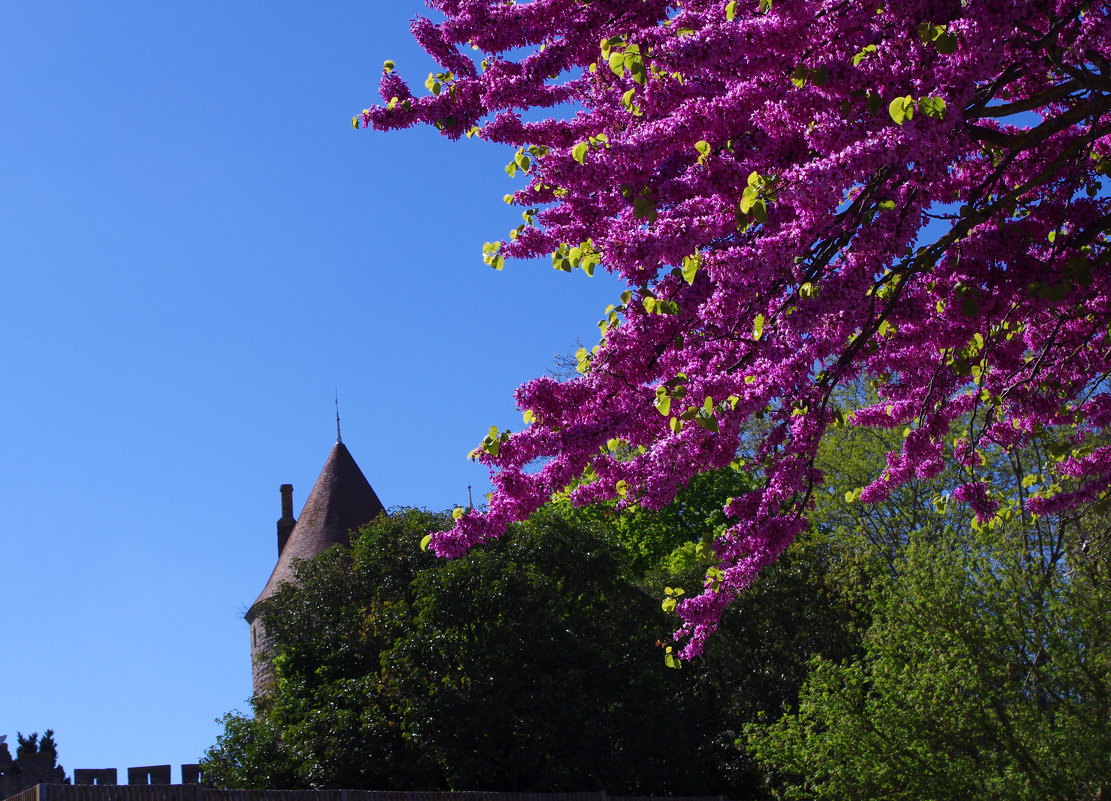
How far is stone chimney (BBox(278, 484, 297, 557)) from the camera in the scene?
4403 centimetres

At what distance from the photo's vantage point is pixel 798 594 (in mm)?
24297

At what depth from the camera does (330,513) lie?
37.9 meters

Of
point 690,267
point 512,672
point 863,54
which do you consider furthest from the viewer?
point 512,672

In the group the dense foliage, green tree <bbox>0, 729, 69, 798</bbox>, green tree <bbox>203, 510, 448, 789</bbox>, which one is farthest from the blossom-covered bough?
green tree <bbox>0, 729, 69, 798</bbox>

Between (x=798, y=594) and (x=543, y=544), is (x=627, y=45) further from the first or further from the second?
(x=798, y=594)

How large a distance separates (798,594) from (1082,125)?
17523 millimetres

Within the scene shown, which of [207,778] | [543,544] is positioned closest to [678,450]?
[543,544]

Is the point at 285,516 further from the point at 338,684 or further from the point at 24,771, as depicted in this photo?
the point at 338,684

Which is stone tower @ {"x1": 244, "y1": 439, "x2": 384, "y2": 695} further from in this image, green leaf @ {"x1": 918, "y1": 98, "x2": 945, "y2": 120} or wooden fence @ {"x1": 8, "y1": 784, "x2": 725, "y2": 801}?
green leaf @ {"x1": 918, "y1": 98, "x2": 945, "y2": 120}

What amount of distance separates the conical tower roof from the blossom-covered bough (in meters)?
30.0

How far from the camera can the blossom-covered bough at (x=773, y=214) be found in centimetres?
500

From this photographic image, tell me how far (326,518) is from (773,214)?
34.0 m

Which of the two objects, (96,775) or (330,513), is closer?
(96,775)

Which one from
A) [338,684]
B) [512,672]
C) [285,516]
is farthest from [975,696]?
[285,516]
